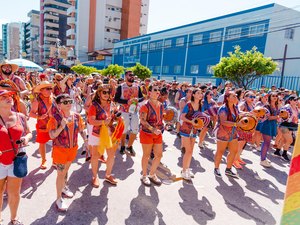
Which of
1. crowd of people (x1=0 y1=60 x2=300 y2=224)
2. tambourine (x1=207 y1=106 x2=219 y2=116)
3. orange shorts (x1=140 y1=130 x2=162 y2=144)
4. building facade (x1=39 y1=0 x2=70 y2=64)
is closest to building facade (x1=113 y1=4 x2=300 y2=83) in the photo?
tambourine (x1=207 y1=106 x2=219 y2=116)

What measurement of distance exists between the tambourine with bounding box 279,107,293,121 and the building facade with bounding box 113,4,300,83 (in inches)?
547

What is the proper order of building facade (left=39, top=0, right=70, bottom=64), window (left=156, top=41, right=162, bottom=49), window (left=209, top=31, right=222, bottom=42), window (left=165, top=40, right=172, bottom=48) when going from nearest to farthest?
1. window (left=209, top=31, right=222, bottom=42)
2. window (left=165, top=40, right=172, bottom=48)
3. window (left=156, top=41, right=162, bottom=49)
4. building facade (left=39, top=0, right=70, bottom=64)

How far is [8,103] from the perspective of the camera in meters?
2.63

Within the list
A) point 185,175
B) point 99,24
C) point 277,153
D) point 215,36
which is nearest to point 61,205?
point 185,175

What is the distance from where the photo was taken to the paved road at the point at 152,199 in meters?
3.46

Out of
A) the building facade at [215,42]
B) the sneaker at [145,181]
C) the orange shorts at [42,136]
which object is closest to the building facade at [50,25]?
the building facade at [215,42]

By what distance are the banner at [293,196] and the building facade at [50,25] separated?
88520mm

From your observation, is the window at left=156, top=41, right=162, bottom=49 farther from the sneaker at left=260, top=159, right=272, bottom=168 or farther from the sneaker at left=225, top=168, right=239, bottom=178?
the sneaker at left=225, top=168, right=239, bottom=178

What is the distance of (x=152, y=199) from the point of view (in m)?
4.05

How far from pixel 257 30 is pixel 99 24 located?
46.8 m

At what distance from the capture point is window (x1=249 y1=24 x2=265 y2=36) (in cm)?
→ 2619

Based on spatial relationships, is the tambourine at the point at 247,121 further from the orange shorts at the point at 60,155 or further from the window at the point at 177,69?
the window at the point at 177,69

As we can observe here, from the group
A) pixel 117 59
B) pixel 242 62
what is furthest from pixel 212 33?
pixel 117 59

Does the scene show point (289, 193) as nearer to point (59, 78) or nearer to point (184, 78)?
point (59, 78)
